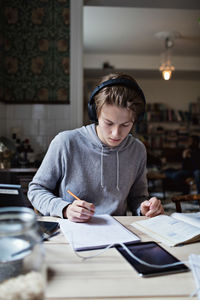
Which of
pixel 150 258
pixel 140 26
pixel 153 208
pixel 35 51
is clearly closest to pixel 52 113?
pixel 35 51

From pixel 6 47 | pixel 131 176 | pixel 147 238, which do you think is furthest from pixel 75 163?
pixel 6 47

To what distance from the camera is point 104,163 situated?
140 cm

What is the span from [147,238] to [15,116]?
7.30 feet

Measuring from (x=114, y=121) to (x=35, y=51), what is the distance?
1.94 meters

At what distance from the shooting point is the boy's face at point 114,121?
1220 mm

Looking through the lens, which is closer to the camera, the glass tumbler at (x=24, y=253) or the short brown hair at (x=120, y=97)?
the glass tumbler at (x=24, y=253)

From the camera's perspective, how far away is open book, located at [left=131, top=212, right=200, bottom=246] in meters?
0.92

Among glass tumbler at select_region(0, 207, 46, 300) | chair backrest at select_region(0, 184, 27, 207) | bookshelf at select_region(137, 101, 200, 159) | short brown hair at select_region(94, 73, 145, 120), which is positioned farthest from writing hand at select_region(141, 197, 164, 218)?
bookshelf at select_region(137, 101, 200, 159)

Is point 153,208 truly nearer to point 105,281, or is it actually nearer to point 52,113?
→ point 105,281

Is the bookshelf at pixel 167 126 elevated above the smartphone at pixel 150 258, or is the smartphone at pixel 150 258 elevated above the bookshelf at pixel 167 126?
the bookshelf at pixel 167 126

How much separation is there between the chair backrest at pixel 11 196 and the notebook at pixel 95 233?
0.17 m

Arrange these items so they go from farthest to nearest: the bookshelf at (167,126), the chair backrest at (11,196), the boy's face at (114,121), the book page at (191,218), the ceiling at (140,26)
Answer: the bookshelf at (167,126)
the ceiling at (140,26)
the boy's face at (114,121)
the book page at (191,218)
the chair backrest at (11,196)

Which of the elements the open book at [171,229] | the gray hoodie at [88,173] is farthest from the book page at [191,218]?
the gray hoodie at [88,173]

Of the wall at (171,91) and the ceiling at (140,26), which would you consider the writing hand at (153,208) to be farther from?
the wall at (171,91)
